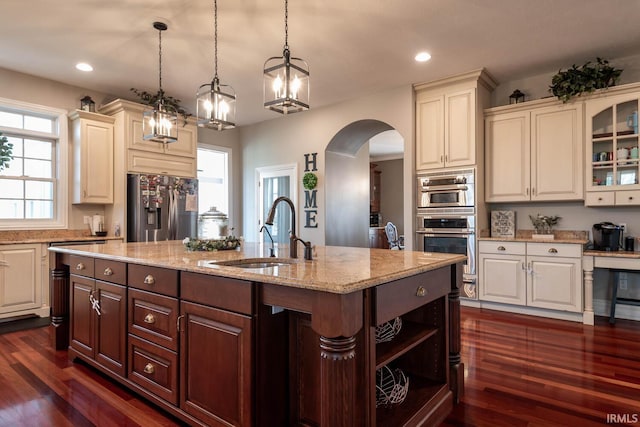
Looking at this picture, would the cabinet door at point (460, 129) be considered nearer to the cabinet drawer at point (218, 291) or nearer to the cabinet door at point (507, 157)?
the cabinet door at point (507, 157)

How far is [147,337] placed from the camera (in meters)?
2.12

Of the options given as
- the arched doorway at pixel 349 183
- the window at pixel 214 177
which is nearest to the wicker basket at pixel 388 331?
the arched doorway at pixel 349 183

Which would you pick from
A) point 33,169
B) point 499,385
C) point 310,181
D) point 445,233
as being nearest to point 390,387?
point 499,385

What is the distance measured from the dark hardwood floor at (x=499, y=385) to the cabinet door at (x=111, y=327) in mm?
168

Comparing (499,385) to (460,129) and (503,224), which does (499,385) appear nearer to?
(503,224)

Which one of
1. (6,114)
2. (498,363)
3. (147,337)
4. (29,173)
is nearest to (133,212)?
(29,173)

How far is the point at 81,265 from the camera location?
8.86ft

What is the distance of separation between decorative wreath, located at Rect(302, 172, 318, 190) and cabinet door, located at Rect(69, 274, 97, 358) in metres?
3.44

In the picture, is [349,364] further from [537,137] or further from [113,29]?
[537,137]

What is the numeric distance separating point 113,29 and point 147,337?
2.83m

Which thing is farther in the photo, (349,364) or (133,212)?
(133,212)

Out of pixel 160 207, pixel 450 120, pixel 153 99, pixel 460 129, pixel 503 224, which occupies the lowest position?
pixel 503 224

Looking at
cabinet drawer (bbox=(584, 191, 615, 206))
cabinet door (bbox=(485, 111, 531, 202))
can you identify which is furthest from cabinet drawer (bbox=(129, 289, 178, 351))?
cabinet drawer (bbox=(584, 191, 615, 206))

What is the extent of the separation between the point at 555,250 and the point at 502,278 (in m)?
0.61
